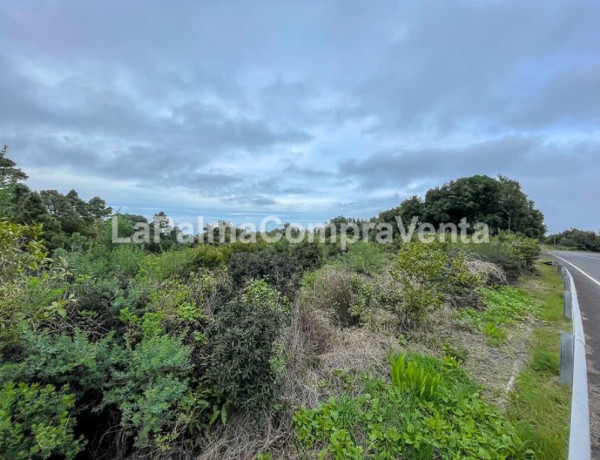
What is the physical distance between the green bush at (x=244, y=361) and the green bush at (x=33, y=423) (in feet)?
3.23

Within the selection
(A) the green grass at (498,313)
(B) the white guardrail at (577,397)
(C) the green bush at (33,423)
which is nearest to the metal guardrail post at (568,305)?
(A) the green grass at (498,313)

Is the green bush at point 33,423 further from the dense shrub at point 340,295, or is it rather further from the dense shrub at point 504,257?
the dense shrub at point 504,257

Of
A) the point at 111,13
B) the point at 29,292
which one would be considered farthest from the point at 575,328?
the point at 111,13

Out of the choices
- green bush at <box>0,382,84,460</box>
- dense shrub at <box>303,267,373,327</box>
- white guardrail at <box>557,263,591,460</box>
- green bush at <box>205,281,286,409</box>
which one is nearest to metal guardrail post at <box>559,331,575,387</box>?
white guardrail at <box>557,263,591,460</box>

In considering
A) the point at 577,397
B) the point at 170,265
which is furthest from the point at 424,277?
the point at 170,265

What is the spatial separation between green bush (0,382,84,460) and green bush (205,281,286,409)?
0.99 m

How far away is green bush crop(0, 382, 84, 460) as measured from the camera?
68.0 inches

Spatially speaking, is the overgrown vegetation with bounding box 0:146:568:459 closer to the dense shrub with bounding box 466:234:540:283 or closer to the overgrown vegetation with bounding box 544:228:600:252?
the dense shrub with bounding box 466:234:540:283

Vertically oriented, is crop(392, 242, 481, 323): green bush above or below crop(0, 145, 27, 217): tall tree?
below

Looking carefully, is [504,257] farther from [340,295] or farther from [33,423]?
[33,423]

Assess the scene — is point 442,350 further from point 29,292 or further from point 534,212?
point 534,212

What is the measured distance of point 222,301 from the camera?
Answer: 12.1 ft

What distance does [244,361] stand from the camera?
2.45 m

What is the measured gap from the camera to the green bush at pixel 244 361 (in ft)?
7.90
